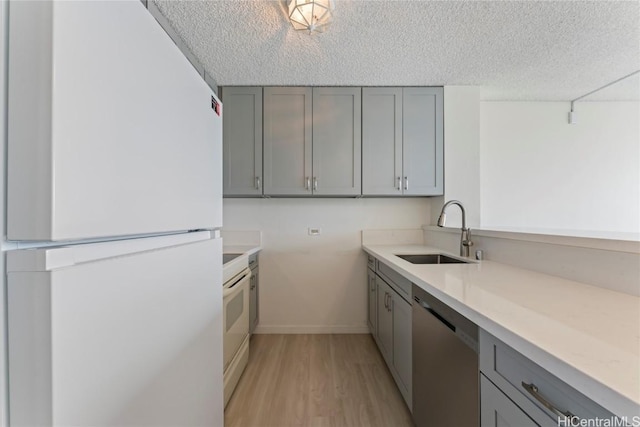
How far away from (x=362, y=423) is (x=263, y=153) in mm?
2011

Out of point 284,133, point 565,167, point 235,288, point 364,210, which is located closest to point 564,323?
point 235,288

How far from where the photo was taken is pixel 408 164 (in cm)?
231

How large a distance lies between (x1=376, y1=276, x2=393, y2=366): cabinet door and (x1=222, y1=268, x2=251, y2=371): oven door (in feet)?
3.30

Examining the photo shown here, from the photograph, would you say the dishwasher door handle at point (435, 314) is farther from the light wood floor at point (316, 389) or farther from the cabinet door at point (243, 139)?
the cabinet door at point (243, 139)

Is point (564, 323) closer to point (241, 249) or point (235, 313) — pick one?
point (235, 313)

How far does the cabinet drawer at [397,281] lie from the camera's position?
55.3 inches

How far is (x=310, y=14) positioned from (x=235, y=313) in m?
1.80

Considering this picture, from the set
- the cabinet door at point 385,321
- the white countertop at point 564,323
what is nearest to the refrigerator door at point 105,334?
the white countertop at point 564,323

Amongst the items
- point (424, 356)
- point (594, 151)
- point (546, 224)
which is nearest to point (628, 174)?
point (594, 151)

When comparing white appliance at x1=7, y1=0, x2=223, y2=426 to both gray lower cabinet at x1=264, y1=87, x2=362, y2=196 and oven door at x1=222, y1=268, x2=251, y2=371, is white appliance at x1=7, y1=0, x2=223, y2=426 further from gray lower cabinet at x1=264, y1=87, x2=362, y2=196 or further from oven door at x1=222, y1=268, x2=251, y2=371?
gray lower cabinet at x1=264, y1=87, x2=362, y2=196

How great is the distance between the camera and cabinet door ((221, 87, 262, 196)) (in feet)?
7.42

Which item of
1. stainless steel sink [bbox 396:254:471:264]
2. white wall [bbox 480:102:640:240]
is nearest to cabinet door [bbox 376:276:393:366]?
stainless steel sink [bbox 396:254:471:264]

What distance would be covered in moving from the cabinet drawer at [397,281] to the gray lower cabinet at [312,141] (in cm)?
75

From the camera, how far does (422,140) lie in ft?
7.57
